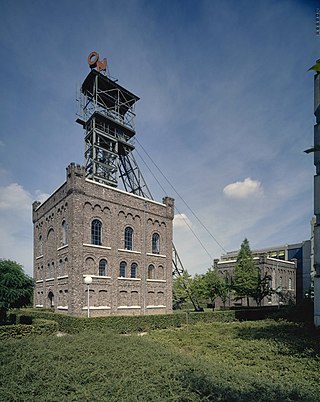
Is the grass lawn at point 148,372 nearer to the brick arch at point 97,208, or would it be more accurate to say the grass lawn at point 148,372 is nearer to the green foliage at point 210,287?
the brick arch at point 97,208

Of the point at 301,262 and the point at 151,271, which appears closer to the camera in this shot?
the point at 151,271

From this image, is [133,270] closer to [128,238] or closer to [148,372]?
[128,238]

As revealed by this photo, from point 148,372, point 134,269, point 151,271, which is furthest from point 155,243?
point 148,372

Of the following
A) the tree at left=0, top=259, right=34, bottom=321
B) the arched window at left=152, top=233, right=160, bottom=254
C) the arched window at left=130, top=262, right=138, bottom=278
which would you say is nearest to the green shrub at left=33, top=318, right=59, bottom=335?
the tree at left=0, top=259, right=34, bottom=321

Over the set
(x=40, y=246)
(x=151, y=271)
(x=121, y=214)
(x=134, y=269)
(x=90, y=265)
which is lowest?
(x=151, y=271)

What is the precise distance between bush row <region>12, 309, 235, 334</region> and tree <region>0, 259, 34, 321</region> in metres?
2.53

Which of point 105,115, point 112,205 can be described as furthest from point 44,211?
point 105,115

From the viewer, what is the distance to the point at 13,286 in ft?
67.5

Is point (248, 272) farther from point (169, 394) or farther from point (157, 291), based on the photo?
point (169, 394)

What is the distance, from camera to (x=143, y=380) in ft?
23.9

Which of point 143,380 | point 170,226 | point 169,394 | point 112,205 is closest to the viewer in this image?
point 169,394

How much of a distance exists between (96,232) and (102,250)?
1695 millimetres

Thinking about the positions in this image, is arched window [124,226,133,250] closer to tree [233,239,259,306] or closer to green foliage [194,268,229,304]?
green foliage [194,268,229,304]

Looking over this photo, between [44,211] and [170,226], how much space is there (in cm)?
1390
